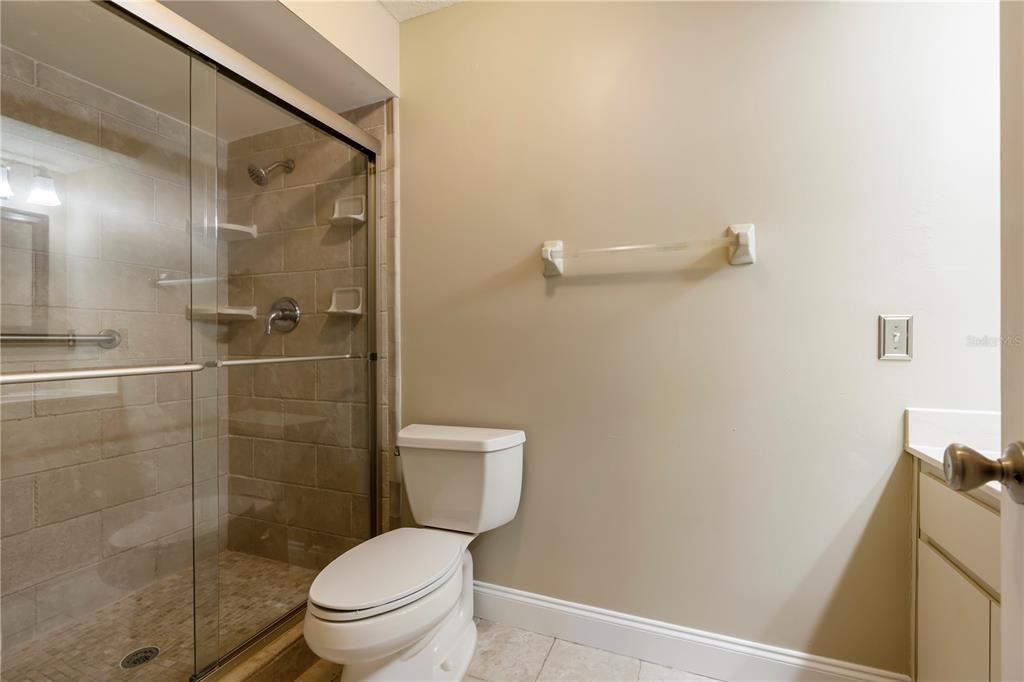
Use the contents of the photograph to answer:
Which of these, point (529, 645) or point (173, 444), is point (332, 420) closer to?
point (173, 444)

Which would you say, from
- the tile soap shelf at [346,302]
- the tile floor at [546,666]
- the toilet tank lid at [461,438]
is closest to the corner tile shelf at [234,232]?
the tile soap shelf at [346,302]

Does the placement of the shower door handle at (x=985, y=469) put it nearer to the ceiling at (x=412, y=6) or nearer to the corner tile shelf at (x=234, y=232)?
the corner tile shelf at (x=234, y=232)

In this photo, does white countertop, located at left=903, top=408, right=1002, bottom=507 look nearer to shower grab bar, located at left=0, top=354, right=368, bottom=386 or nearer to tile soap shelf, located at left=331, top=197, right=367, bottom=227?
shower grab bar, located at left=0, top=354, right=368, bottom=386

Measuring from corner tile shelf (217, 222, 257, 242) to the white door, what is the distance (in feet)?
5.81

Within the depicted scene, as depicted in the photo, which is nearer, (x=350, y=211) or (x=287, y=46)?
(x=287, y=46)

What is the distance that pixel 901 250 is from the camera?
3.77 ft

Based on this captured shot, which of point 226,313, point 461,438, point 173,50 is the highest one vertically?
point 173,50

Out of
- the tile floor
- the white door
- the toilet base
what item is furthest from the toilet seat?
the white door

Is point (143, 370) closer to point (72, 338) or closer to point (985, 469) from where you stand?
point (72, 338)

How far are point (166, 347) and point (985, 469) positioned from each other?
1.93m

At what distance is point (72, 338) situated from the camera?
137cm

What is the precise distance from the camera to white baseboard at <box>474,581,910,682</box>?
1217 mm

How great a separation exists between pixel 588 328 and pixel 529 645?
1078 millimetres

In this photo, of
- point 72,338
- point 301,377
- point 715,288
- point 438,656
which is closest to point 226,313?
point 301,377
